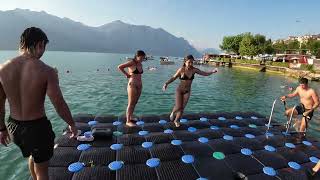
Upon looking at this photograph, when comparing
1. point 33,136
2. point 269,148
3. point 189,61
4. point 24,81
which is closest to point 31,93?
point 24,81

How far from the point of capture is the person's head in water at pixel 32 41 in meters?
3.46

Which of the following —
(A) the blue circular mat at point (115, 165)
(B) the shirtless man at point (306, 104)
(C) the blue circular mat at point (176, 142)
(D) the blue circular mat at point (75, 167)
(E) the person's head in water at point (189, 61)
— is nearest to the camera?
(D) the blue circular mat at point (75, 167)

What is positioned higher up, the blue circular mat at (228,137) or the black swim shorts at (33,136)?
the black swim shorts at (33,136)

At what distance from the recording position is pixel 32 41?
3480mm

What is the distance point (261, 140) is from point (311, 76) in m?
43.1

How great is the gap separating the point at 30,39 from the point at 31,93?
0.79 metres

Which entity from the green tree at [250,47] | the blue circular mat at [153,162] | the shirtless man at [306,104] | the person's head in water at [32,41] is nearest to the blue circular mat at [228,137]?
the blue circular mat at [153,162]

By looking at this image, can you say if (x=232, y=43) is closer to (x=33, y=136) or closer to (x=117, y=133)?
(x=117, y=133)

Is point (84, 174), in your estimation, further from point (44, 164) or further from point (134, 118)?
point (134, 118)

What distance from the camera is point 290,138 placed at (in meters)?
8.48

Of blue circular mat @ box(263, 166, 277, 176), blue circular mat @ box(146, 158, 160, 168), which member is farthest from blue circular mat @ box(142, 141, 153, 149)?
blue circular mat @ box(263, 166, 277, 176)

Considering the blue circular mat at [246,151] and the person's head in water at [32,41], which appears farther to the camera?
the blue circular mat at [246,151]

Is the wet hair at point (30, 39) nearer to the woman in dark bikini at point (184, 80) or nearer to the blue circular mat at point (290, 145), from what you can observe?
the woman in dark bikini at point (184, 80)

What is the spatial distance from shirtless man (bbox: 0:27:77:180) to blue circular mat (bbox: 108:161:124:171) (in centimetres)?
221
